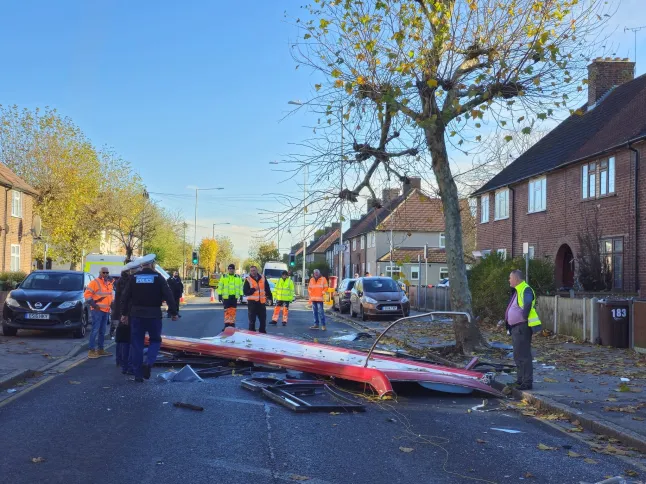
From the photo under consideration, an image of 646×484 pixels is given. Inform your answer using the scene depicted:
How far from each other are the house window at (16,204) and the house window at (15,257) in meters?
1.63

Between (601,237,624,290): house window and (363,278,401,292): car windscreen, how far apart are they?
23.9 feet

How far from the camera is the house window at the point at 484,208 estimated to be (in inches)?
1355

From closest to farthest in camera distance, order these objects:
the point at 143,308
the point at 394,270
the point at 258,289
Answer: the point at 143,308
the point at 258,289
the point at 394,270

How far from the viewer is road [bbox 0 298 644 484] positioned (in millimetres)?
5531

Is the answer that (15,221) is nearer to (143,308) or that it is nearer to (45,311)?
(45,311)

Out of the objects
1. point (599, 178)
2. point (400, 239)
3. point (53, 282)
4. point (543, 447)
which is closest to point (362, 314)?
point (599, 178)

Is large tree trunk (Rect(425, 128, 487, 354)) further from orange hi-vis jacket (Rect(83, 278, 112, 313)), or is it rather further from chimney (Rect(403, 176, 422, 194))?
orange hi-vis jacket (Rect(83, 278, 112, 313))

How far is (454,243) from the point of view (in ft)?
47.8

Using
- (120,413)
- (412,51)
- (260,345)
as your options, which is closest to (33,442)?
(120,413)

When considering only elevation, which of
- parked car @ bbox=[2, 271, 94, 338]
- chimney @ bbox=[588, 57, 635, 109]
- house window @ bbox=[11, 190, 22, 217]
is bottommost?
parked car @ bbox=[2, 271, 94, 338]

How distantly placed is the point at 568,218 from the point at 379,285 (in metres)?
7.18

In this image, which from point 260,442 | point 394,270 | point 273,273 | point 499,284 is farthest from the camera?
point 394,270

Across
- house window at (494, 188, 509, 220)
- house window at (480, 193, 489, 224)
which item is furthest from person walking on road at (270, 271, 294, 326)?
house window at (480, 193, 489, 224)

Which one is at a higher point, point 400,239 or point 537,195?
point 537,195
